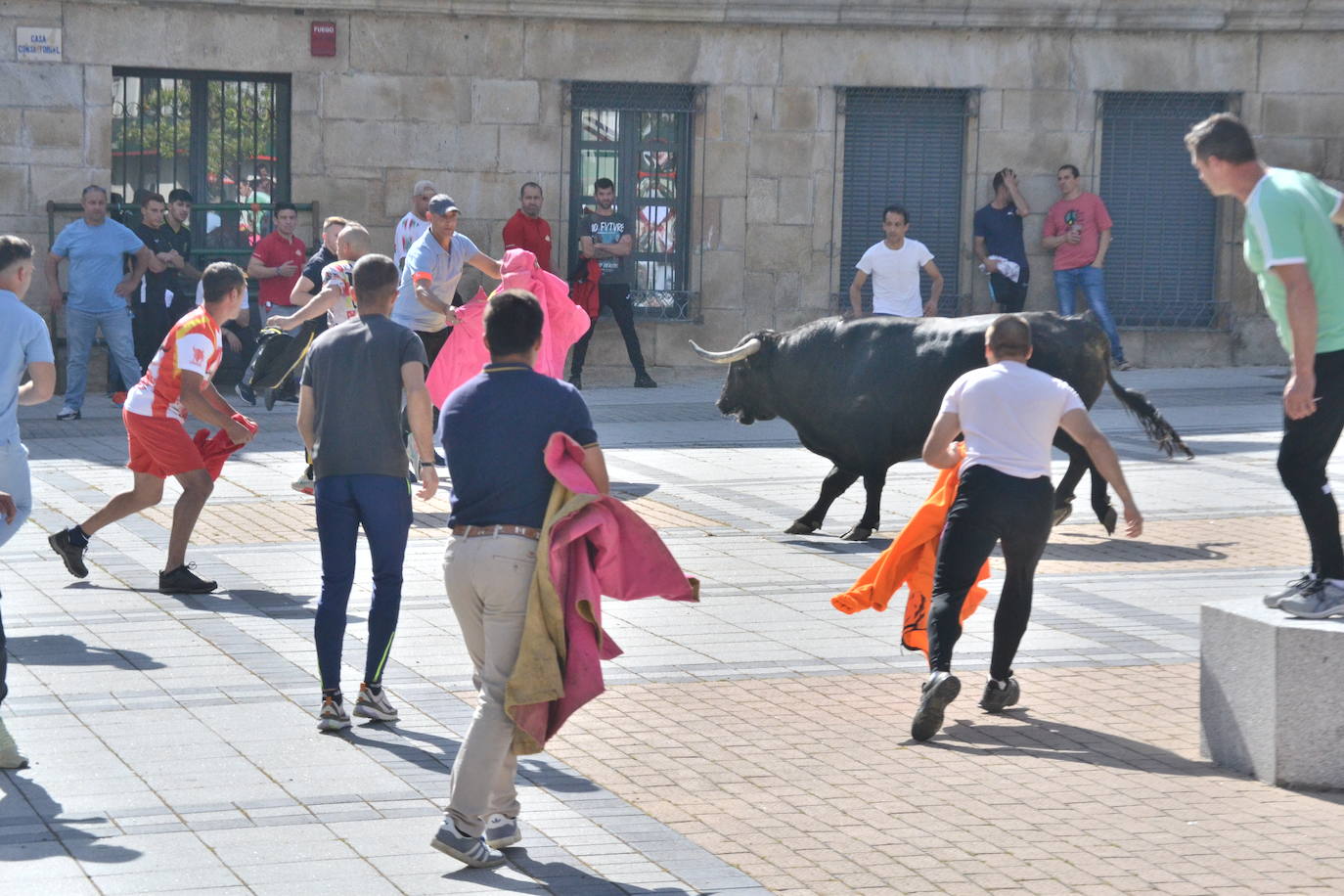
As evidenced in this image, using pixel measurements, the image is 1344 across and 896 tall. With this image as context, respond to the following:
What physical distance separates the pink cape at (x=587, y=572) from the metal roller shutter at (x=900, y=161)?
1534 centimetres

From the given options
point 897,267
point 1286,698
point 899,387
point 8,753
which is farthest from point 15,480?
point 897,267

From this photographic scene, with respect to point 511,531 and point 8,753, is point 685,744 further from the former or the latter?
point 8,753

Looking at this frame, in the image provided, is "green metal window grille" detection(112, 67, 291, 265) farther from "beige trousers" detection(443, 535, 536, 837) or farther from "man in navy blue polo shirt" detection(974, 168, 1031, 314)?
"beige trousers" detection(443, 535, 536, 837)

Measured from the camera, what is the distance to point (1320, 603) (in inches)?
265

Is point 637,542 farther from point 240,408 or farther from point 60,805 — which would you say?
point 240,408

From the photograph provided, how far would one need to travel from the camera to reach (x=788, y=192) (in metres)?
20.7

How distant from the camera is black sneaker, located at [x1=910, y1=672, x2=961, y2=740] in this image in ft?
23.5

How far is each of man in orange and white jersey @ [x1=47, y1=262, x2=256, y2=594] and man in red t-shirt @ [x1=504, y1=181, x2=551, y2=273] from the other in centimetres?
929

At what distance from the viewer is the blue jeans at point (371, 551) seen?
24.0 ft

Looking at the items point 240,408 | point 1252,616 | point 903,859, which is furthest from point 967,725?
point 240,408

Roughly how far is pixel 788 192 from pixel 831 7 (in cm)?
187

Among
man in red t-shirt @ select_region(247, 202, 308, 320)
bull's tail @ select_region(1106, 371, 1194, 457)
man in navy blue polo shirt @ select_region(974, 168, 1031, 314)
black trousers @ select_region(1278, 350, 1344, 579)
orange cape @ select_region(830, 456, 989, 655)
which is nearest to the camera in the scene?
black trousers @ select_region(1278, 350, 1344, 579)

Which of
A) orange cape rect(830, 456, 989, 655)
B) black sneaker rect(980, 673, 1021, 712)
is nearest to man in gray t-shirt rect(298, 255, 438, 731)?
orange cape rect(830, 456, 989, 655)

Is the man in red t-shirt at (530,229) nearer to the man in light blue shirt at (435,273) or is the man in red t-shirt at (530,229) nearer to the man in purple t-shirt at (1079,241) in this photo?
the man in purple t-shirt at (1079,241)
